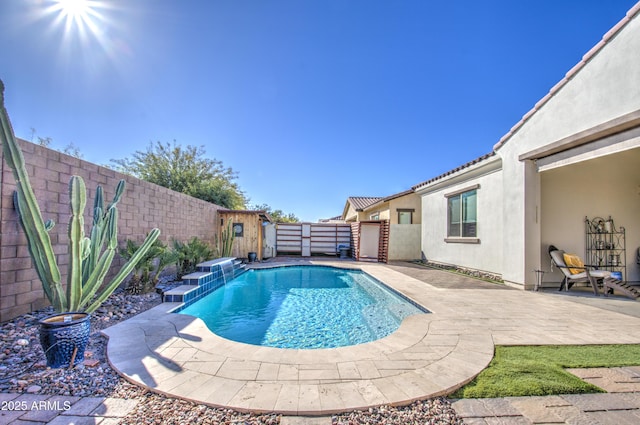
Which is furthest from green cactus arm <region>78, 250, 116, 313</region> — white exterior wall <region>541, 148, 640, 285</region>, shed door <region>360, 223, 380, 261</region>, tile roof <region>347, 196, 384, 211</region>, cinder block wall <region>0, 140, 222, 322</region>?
tile roof <region>347, 196, 384, 211</region>

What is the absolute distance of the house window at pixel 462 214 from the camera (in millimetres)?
9680

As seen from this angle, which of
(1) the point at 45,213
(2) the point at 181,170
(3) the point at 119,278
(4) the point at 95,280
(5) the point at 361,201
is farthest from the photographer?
(5) the point at 361,201

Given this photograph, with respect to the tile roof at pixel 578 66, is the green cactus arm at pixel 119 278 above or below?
below

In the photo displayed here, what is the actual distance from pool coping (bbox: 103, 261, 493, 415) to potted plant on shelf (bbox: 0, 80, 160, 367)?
0.45 metres

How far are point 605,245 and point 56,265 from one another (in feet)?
40.8

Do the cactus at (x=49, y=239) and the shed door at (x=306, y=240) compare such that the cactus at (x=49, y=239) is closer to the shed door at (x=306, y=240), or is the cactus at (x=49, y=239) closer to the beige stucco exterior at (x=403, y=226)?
the beige stucco exterior at (x=403, y=226)

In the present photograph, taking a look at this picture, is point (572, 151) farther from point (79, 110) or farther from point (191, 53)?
point (79, 110)

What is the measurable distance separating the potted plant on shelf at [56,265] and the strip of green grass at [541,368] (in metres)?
3.89

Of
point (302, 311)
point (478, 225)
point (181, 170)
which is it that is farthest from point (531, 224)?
point (181, 170)

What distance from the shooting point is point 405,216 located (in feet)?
50.2

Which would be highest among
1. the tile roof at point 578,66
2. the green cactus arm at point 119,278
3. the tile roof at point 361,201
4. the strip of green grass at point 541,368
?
the tile roof at point 578,66

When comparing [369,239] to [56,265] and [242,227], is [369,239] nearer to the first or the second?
[242,227]

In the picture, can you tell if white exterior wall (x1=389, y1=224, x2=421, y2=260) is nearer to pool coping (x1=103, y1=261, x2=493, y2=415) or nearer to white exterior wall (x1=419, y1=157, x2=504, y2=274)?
white exterior wall (x1=419, y1=157, x2=504, y2=274)

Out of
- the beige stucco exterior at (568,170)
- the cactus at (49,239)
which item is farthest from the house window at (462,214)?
the cactus at (49,239)
